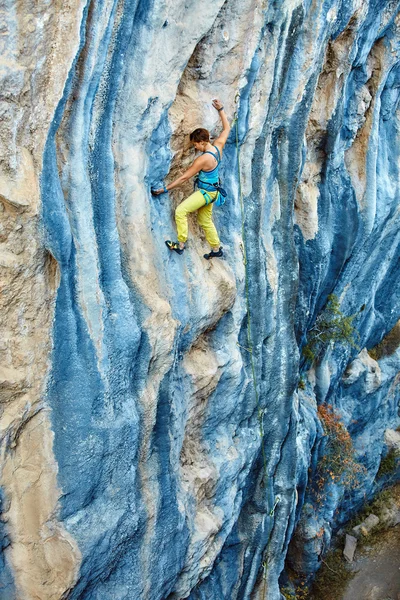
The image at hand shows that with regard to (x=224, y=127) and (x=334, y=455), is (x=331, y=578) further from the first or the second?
(x=224, y=127)

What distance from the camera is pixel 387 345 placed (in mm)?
16328

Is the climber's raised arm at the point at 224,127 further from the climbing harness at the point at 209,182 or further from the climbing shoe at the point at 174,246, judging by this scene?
the climbing shoe at the point at 174,246

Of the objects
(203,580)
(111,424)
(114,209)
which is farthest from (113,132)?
(203,580)

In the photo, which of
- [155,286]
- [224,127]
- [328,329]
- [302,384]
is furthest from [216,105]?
[302,384]

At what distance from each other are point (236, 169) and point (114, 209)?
2.56 m

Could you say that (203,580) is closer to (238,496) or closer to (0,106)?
(238,496)

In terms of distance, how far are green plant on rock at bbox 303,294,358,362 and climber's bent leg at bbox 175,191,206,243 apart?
575 cm

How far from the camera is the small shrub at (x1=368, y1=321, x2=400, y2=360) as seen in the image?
15977 mm

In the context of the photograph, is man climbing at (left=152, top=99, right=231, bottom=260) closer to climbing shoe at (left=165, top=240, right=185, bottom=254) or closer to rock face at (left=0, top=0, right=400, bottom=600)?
climbing shoe at (left=165, top=240, right=185, bottom=254)

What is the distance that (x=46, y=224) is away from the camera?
20.0ft

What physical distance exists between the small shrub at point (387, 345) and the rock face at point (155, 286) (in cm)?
492

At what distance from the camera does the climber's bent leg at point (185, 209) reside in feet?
25.1

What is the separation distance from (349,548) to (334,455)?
263 centimetres

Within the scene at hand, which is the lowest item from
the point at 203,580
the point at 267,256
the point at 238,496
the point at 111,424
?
the point at 203,580
